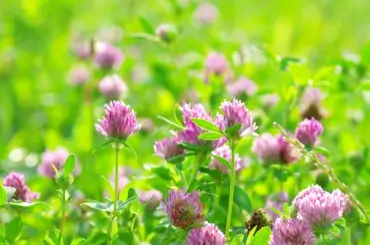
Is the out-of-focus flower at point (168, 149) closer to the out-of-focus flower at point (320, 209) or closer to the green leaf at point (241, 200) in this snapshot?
the green leaf at point (241, 200)

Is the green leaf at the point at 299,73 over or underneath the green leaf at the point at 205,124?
over

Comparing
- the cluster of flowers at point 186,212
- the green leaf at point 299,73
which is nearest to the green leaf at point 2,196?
the cluster of flowers at point 186,212

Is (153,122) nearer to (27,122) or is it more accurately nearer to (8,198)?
(27,122)

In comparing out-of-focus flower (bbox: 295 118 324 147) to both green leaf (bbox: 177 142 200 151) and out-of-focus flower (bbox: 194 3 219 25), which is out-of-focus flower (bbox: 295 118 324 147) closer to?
green leaf (bbox: 177 142 200 151)

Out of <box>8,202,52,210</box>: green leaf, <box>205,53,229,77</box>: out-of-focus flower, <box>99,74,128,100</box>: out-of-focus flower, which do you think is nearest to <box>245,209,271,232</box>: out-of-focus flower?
<box>8,202,52,210</box>: green leaf

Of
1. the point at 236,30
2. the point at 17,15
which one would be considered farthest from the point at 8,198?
the point at 236,30

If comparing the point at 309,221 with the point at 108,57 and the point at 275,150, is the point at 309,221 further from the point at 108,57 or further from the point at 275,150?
the point at 108,57
